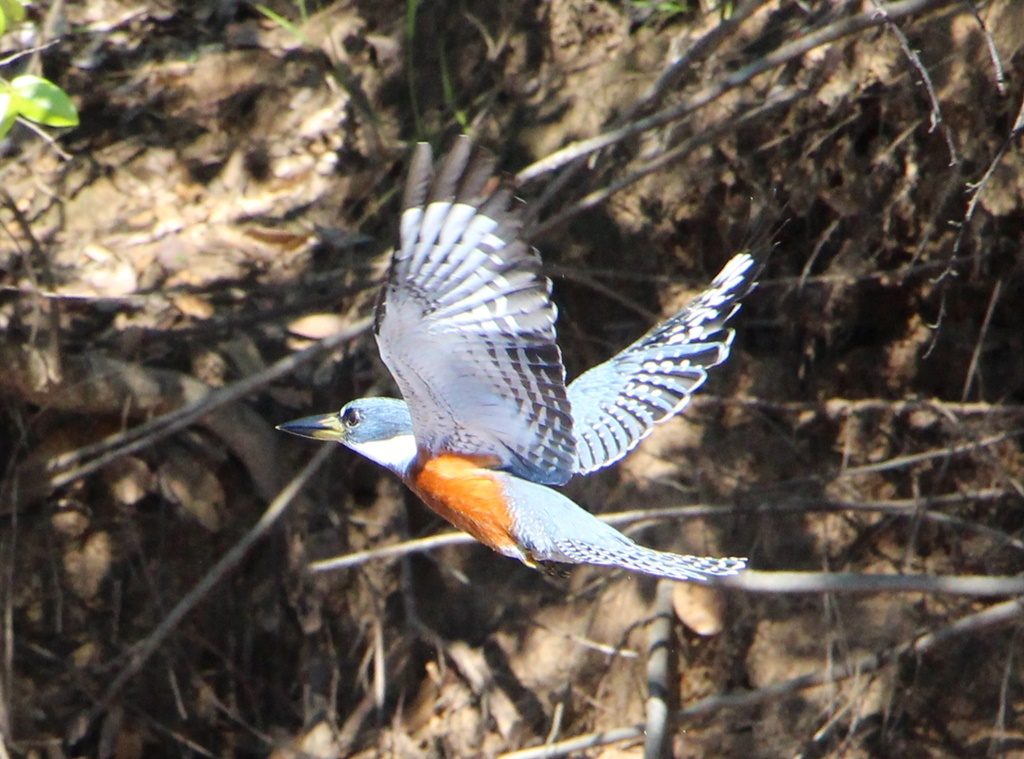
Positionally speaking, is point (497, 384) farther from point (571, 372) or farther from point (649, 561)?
point (571, 372)

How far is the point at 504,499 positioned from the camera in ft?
8.87

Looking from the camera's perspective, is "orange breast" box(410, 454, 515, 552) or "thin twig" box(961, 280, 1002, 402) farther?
"thin twig" box(961, 280, 1002, 402)

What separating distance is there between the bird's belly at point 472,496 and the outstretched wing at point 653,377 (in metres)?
0.26

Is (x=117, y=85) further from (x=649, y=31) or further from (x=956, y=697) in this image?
(x=956, y=697)

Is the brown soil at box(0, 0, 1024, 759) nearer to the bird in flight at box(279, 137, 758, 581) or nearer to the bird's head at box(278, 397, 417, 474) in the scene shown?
the bird in flight at box(279, 137, 758, 581)

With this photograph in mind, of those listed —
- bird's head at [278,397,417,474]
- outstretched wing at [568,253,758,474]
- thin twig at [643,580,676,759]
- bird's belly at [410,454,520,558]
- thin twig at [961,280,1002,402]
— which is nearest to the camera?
bird's belly at [410,454,520,558]

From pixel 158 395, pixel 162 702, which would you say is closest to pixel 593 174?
pixel 158 395

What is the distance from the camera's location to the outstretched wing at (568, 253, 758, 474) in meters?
2.95

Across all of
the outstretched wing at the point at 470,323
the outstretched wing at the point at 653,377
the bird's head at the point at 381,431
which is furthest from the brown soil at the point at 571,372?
the outstretched wing at the point at 470,323

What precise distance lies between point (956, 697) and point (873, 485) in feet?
2.32

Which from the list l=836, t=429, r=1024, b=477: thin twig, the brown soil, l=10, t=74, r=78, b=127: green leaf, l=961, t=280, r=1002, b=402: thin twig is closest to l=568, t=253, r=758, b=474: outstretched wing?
the brown soil

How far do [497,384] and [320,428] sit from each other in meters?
0.59

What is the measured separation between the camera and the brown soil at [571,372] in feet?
13.2

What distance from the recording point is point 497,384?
2.50 meters
